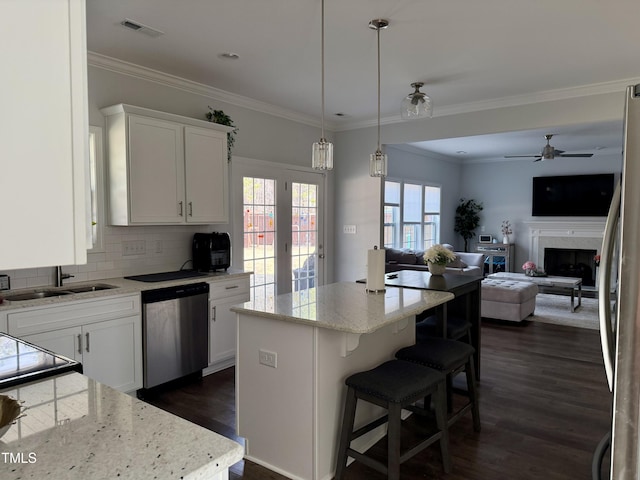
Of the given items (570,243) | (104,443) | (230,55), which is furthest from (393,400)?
(570,243)

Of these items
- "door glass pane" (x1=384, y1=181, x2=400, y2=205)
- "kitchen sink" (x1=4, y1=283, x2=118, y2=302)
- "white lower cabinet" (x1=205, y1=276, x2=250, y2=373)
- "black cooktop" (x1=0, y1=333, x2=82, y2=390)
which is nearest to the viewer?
"black cooktop" (x1=0, y1=333, x2=82, y2=390)

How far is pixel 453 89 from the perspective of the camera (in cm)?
452

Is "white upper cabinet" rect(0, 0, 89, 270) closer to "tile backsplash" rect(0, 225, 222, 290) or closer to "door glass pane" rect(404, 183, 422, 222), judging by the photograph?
"tile backsplash" rect(0, 225, 222, 290)

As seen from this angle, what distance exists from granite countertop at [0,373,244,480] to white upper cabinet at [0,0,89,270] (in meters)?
0.57

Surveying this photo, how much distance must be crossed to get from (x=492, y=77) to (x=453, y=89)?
45 centimetres

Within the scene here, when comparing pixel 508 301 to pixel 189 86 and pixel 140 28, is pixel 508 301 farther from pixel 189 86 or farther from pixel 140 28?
pixel 140 28

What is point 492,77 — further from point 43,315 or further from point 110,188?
point 43,315

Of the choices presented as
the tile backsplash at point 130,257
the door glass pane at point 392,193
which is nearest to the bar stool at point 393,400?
the tile backsplash at point 130,257

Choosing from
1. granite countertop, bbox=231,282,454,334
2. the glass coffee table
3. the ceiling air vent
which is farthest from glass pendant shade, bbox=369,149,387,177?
the glass coffee table

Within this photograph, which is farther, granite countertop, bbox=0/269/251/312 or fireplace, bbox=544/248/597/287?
fireplace, bbox=544/248/597/287

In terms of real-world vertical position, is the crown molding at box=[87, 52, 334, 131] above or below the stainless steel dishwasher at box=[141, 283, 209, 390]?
above

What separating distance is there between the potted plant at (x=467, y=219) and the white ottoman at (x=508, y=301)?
3.86 meters

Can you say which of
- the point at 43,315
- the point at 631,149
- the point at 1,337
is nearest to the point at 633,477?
the point at 631,149

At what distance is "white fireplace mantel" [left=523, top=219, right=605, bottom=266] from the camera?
29.1 feet
